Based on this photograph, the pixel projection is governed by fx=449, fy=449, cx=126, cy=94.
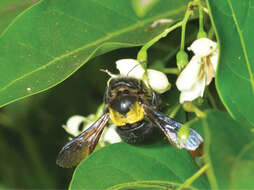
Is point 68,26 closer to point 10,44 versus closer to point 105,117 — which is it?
point 10,44

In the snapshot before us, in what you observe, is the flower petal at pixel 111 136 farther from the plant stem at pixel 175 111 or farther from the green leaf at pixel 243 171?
the green leaf at pixel 243 171

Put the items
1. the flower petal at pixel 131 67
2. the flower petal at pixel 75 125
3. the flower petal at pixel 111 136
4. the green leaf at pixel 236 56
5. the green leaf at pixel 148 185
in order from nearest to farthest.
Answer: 1. the green leaf at pixel 236 56
2. the green leaf at pixel 148 185
3. the flower petal at pixel 131 67
4. the flower petal at pixel 111 136
5. the flower petal at pixel 75 125

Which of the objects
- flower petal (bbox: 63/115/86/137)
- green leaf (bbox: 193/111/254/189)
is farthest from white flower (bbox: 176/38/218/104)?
flower petal (bbox: 63/115/86/137)

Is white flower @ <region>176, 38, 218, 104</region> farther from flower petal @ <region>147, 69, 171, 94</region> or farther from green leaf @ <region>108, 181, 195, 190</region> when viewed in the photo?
green leaf @ <region>108, 181, 195, 190</region>

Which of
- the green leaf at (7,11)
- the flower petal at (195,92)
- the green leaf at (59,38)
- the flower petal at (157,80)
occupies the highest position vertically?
the green leaf at (7,11)

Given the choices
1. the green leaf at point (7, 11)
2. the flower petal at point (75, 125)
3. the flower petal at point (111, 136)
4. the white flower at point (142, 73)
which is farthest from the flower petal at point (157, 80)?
the green leaf at point (7, 11)

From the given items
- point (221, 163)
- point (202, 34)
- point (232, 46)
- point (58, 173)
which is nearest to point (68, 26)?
point (202, 34)

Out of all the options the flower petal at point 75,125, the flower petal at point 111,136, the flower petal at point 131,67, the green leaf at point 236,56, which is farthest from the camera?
the flower petal at point 75,125
